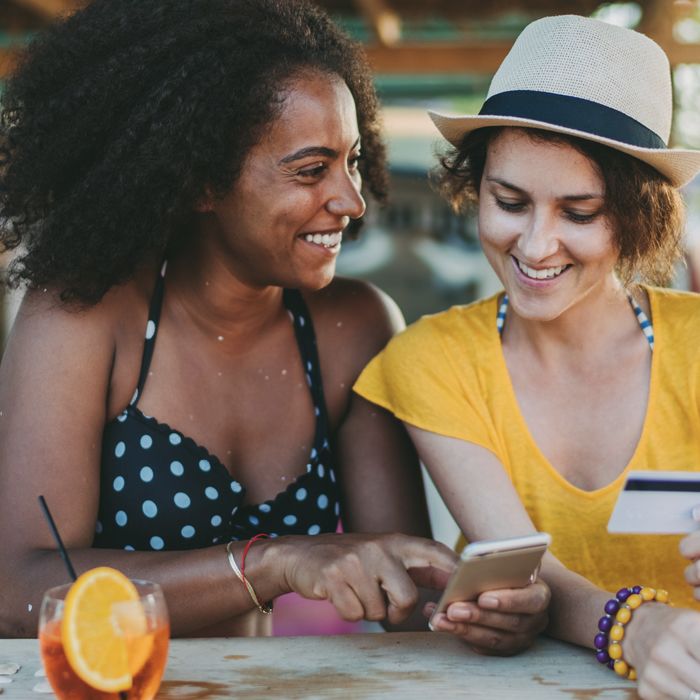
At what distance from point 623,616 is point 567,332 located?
0.78m

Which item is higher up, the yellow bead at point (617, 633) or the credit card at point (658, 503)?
the credit card at point (658, 503)

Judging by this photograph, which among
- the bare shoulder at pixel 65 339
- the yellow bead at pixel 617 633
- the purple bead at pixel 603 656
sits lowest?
the purple bead at pixel 603 656

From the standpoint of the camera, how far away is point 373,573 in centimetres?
158

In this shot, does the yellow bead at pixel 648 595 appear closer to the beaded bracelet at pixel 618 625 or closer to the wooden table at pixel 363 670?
the beaded bracelet at pixel 618 625

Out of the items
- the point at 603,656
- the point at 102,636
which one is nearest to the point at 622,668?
the point at 603,656

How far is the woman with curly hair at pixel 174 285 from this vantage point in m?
1.96

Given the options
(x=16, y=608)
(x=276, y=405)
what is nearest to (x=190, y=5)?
(x=276, y=405)

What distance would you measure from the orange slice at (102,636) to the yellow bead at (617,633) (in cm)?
70

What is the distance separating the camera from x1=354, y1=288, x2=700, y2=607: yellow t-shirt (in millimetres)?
2006

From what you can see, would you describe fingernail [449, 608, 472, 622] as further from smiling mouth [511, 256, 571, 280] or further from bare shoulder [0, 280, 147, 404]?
bare shoulder [0, 280, 147, 404]

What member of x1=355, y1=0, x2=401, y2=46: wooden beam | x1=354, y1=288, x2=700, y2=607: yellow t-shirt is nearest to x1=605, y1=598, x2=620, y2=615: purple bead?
x1=354, y1=288, x2=700, y2=607: yellow t-shirt

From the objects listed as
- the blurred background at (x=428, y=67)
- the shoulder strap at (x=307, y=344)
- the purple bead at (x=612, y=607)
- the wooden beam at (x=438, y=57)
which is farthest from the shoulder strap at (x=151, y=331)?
the wooden beam at (x=438, y=57)

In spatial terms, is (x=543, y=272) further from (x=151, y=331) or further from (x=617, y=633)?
(x=151, y=331)

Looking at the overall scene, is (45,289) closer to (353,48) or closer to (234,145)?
(234,145)
